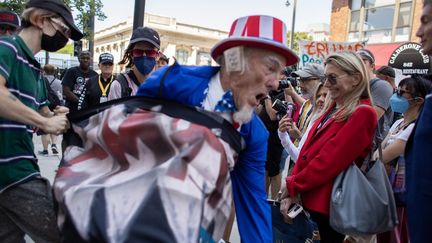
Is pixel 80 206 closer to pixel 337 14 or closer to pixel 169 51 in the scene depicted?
pixel 337 14

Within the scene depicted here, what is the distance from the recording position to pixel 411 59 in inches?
352

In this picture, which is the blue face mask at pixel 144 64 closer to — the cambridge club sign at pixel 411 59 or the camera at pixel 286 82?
the camera at pixel 286 82

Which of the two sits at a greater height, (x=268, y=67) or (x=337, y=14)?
(x=337, y=14)

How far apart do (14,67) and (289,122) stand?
218 centimetres

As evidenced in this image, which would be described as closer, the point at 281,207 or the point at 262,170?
the point at 262,170

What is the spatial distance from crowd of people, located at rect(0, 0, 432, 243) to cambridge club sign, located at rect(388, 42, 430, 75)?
249 inches

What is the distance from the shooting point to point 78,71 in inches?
218

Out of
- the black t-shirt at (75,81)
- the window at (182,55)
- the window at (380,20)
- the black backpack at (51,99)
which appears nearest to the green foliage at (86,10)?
the black t-shirt at (75,81)

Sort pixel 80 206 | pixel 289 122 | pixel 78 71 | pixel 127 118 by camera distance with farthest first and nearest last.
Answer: pixel 78 71, pixel 289 122, pixel 127 118, pixel 80 206

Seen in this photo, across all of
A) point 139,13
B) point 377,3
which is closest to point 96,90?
point 139,13

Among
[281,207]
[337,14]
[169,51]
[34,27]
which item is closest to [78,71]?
[34,27]

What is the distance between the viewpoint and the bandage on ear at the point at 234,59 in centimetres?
156

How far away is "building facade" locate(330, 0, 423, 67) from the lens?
17.0 metres

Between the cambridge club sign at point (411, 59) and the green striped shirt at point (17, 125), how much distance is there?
852cm
